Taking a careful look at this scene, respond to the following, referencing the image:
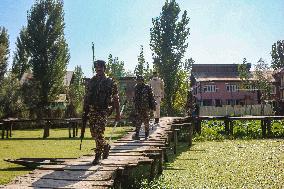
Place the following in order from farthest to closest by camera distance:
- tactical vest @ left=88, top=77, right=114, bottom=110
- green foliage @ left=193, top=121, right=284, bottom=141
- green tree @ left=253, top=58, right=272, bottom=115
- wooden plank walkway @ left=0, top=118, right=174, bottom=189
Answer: green tree @ left=253, top=58, right=272, bottom=115, green foliage @ left=193, top=121, right=284, bottom=141, tactical vest @ left=88, top=77, right=114, bottom=110, wooden plank walkway @ left=0, top=118, right=174, bottom=189

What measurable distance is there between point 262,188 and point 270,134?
1549 centimetres

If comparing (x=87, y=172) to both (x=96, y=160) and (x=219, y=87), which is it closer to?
(x=96, y=160)

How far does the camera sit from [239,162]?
13.1 metres

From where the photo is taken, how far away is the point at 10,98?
39.6 metres

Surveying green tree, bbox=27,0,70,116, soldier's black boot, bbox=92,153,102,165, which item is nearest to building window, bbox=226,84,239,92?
green tree, bbox=27,0,70,116

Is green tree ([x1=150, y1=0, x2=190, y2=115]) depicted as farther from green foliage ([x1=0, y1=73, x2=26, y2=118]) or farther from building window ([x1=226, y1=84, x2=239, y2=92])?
building window ([x1=226, y1=84, x2=239, y2=92])

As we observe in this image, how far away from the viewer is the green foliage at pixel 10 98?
3853 centimetres

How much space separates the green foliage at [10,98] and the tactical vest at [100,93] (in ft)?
106

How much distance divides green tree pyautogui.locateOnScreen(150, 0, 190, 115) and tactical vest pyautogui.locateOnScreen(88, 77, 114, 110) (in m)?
29.7

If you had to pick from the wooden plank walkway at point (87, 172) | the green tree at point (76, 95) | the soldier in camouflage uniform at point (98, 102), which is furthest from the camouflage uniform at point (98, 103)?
the green tree at point (76, 95)

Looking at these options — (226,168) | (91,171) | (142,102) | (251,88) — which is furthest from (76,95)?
(91,171)

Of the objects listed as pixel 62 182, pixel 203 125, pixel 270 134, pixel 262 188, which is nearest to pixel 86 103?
pixel 62 182

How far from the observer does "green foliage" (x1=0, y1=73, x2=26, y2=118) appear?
3853 centimetres

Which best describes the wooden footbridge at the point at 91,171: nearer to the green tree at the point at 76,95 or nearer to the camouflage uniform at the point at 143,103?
the camouflage uniform at the point at 143,103
